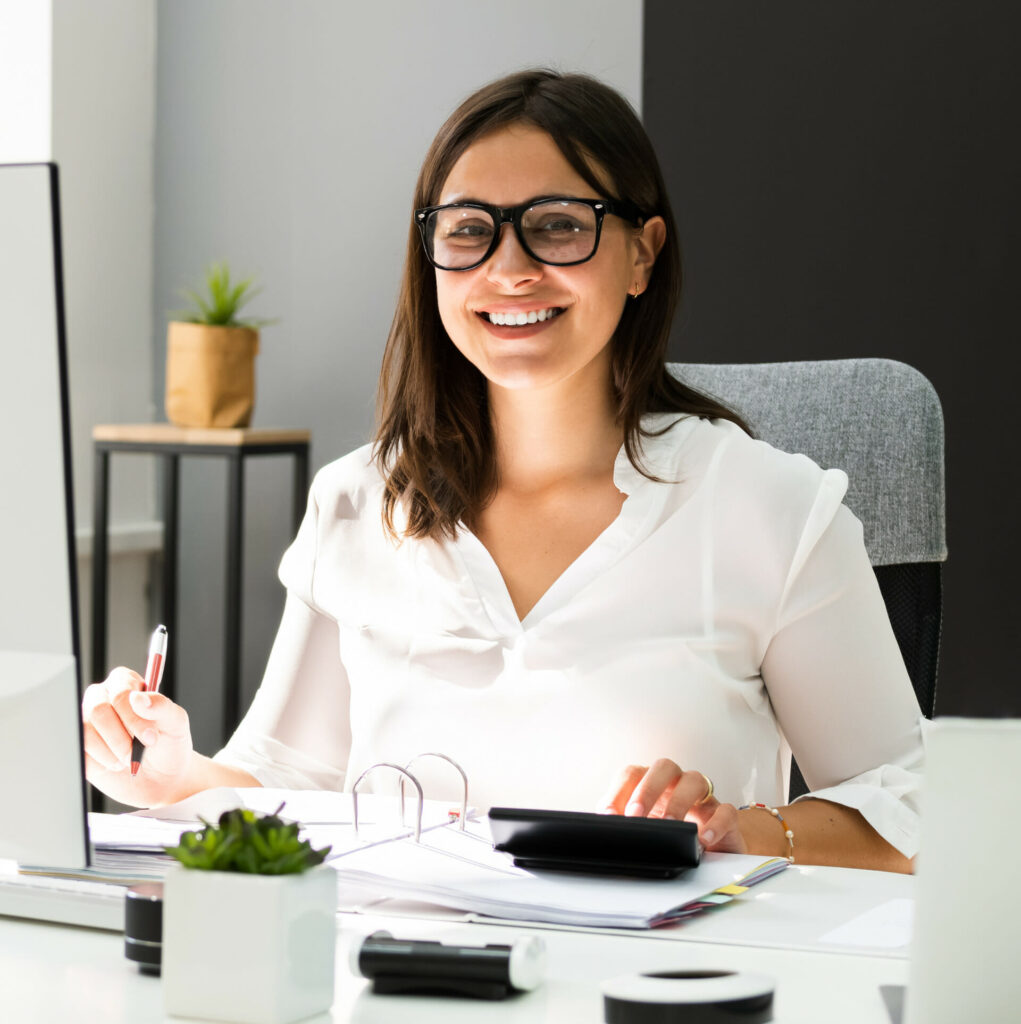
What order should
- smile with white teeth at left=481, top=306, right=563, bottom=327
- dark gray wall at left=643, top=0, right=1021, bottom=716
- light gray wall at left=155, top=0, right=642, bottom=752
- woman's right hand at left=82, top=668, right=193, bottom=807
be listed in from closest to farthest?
woman's right hand at left=82, top=668, right=193, bottom=807 → smile with white teeth at left=481, top=306, right=563, bottom=327 → dark gray wall at left=643, top=0, right=1021, bottom=716 → light gray wall at left=155, top=0, right=642, bottom=752

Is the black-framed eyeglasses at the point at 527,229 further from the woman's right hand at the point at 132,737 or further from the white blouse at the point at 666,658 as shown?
the woman's right hand at the point at 132,737

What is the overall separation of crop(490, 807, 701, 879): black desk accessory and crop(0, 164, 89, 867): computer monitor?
1.05ft

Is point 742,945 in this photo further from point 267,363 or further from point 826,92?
point 267,363

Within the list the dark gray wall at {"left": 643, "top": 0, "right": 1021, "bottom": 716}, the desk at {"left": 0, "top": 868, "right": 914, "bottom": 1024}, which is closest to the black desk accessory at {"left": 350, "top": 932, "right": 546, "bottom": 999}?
the desk at {"left": 0, "top": 868, "right": 914, "bottom": 1024}

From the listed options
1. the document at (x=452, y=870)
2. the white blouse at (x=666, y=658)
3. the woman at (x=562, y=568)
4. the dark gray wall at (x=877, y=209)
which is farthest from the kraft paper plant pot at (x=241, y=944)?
the dark gray wall at (x=877, y=209)

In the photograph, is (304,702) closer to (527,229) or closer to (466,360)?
(466,360)

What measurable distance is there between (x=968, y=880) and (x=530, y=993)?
26 cm

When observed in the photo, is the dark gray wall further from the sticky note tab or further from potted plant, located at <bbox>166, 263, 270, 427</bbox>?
the sticky note tab

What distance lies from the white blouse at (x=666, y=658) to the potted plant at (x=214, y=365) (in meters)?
1.64

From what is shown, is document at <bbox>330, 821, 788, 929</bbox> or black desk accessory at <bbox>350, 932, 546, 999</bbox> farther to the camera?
document at <bbox>330, 821, 788, 929</bbox>

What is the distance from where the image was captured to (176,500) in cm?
318

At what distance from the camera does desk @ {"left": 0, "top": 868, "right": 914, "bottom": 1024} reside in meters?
0.70

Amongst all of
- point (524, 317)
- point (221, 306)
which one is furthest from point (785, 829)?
point (221, 306)

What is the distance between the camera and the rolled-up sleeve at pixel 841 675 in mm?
1348
